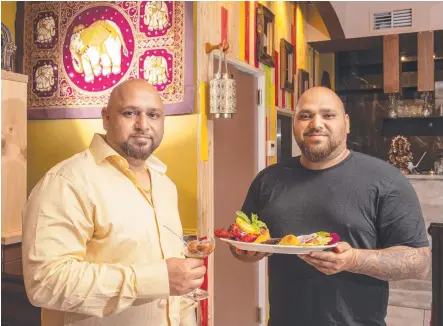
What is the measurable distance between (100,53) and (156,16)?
44 cm

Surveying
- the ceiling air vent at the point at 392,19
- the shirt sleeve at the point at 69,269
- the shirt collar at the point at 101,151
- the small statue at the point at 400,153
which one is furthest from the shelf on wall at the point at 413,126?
the shirt sleeve at the point at 69,269

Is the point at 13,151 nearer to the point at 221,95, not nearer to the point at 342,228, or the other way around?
the point at 221,95

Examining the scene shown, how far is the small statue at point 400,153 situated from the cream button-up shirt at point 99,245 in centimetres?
458

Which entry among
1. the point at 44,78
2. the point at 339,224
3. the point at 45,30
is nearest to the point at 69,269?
the point at 339,224

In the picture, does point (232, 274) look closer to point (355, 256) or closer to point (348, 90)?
point (355, 256)

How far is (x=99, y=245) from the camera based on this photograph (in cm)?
151

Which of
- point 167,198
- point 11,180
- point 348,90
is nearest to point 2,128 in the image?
point 11,180

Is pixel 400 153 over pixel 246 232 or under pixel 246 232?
over

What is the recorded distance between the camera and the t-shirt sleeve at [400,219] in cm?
171

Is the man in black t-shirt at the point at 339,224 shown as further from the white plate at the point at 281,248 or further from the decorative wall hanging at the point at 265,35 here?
the decorative wall hanging at the point at 265,35

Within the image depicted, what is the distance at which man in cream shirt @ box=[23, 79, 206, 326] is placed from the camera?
53.2 inches

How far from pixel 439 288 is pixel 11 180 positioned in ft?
7.98

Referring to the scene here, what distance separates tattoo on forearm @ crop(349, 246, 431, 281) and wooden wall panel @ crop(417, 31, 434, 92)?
4.04 m

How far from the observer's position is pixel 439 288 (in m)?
2.45
